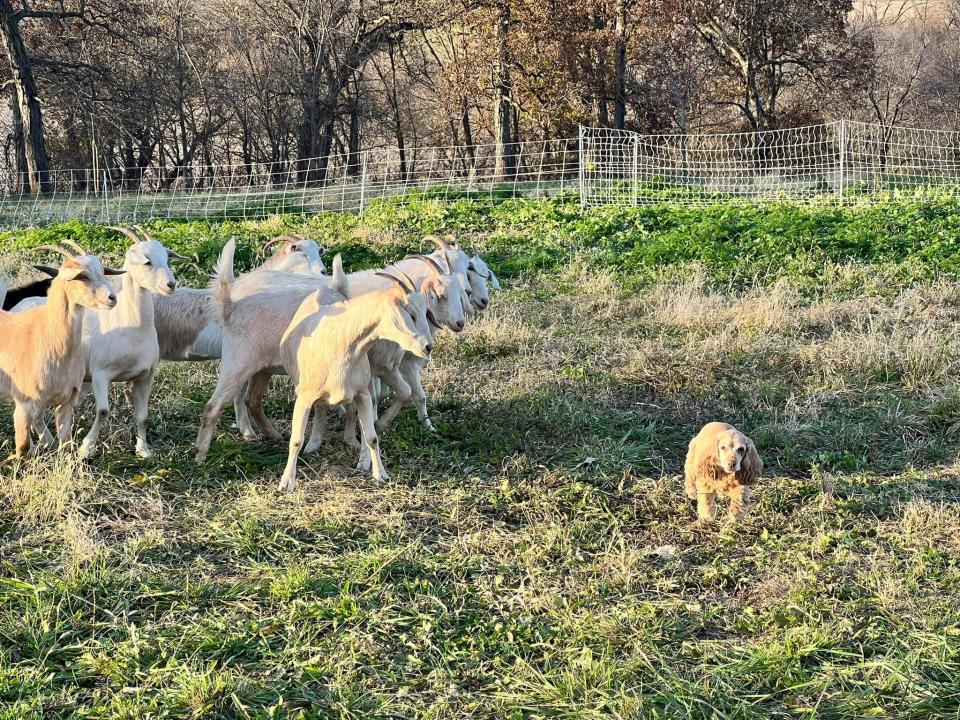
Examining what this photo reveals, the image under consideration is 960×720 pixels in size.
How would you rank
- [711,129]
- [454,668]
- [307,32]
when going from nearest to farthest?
[454,668] < [307,32] < [711,129]

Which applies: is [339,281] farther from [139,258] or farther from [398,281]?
[139,258]

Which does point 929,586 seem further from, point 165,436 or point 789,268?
point 789,268

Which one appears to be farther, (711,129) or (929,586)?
(711,129)

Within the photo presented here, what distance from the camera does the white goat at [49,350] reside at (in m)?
5.59

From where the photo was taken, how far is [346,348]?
5656 mm

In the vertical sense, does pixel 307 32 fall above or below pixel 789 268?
above

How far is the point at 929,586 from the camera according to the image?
14.9 feet

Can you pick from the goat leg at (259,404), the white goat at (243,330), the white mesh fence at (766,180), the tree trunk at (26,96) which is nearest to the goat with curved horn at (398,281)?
the white goat at (243,330)

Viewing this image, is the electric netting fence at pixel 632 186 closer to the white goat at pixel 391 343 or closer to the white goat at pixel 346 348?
the white goat at pixel 391 343

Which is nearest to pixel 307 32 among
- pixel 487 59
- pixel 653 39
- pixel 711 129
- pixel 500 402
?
pixel 487 59

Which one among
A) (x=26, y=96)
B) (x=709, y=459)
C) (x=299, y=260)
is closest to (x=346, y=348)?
(x=709, y=459)

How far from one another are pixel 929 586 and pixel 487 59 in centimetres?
2149

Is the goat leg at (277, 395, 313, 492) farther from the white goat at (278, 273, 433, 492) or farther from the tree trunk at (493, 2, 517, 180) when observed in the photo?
the tree trunk at (493, 2, 517, 180)

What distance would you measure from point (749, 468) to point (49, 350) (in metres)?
3.80
